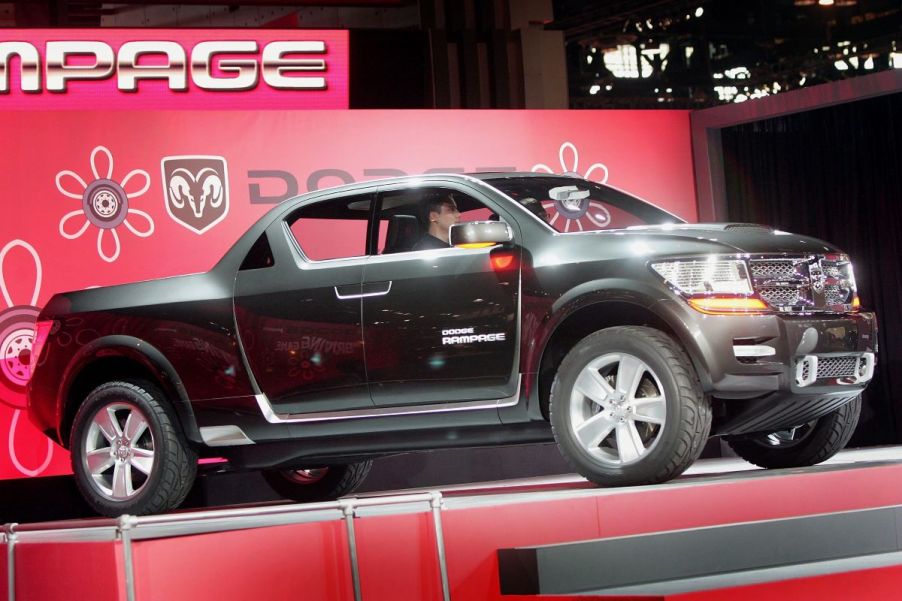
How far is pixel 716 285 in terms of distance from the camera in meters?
5.45

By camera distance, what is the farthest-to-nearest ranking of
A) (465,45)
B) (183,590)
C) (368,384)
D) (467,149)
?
1. (465,45)
2. (467,149)
3. (368,384)
4. (183,590)

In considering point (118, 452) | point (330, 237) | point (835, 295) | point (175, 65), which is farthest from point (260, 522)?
point (175, 65)

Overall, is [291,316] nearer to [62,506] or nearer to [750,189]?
[62,506]

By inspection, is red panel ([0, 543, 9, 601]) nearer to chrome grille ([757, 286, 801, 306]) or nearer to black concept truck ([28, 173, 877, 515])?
black concept truck ([28, 173, 877, 515])

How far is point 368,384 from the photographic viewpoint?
606cm

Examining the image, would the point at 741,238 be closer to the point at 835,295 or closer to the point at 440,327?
the point at 835,295

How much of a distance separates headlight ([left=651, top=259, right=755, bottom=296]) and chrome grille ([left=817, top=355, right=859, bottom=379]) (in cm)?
45

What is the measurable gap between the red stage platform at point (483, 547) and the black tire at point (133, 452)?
1.17 meters

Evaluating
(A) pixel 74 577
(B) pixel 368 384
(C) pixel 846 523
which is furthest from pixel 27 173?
(C) pixel 846 523

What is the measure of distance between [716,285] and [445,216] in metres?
1.60

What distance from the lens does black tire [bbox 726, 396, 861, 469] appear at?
20.8 ft

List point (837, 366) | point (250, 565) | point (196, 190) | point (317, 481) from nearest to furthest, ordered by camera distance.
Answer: point (250, 565) < point (837, 366) < point (317, 481) < point (196, 190)

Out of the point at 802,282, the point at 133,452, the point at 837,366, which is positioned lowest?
the point at 133,452

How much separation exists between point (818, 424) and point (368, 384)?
7.35 ft
